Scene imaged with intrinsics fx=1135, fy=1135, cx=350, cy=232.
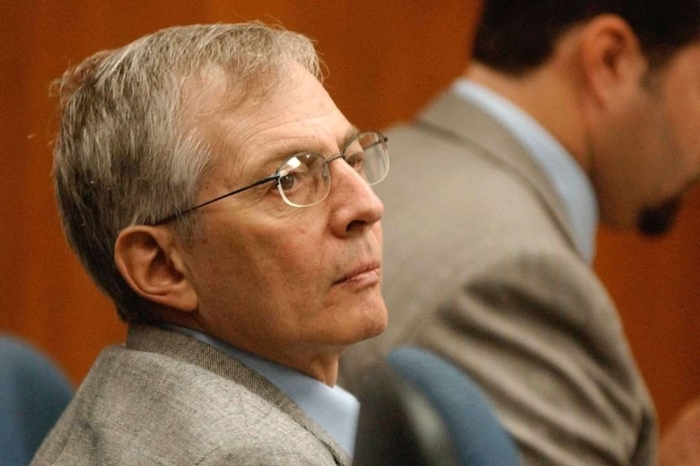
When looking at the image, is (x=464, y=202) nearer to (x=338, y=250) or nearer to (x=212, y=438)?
(x=338, y=250)

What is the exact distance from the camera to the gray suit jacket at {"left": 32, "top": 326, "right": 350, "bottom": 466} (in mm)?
958

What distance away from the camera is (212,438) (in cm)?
95

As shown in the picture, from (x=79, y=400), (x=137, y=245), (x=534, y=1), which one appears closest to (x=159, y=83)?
(x=137, y=245)

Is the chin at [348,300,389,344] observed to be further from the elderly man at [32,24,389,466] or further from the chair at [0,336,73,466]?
the chair at [0,336,73,466]

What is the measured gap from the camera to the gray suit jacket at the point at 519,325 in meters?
1.55

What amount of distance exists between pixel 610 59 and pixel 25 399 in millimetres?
1086

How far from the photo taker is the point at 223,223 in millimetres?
1089

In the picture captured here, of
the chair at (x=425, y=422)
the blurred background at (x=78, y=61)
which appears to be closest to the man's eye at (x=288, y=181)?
the chair at (x=425, y=422)

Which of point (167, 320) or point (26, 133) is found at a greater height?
point (167, 320)

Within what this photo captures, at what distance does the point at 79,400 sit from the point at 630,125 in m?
1.16

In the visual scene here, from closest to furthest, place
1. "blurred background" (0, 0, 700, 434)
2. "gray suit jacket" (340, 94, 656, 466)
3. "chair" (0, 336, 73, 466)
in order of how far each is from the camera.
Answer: "chair" (0, 336, 73, 466), "gray suit jacket" (340, 94, 656, 466), "blurred background" (0, 0, 700, 434)

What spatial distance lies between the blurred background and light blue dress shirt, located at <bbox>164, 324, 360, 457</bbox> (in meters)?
1.20

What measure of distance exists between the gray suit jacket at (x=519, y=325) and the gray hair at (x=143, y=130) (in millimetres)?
491

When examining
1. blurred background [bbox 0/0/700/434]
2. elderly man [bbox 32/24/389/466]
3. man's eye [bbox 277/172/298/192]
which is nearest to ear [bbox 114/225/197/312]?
elderly man [bbox 32/24/389/466]
